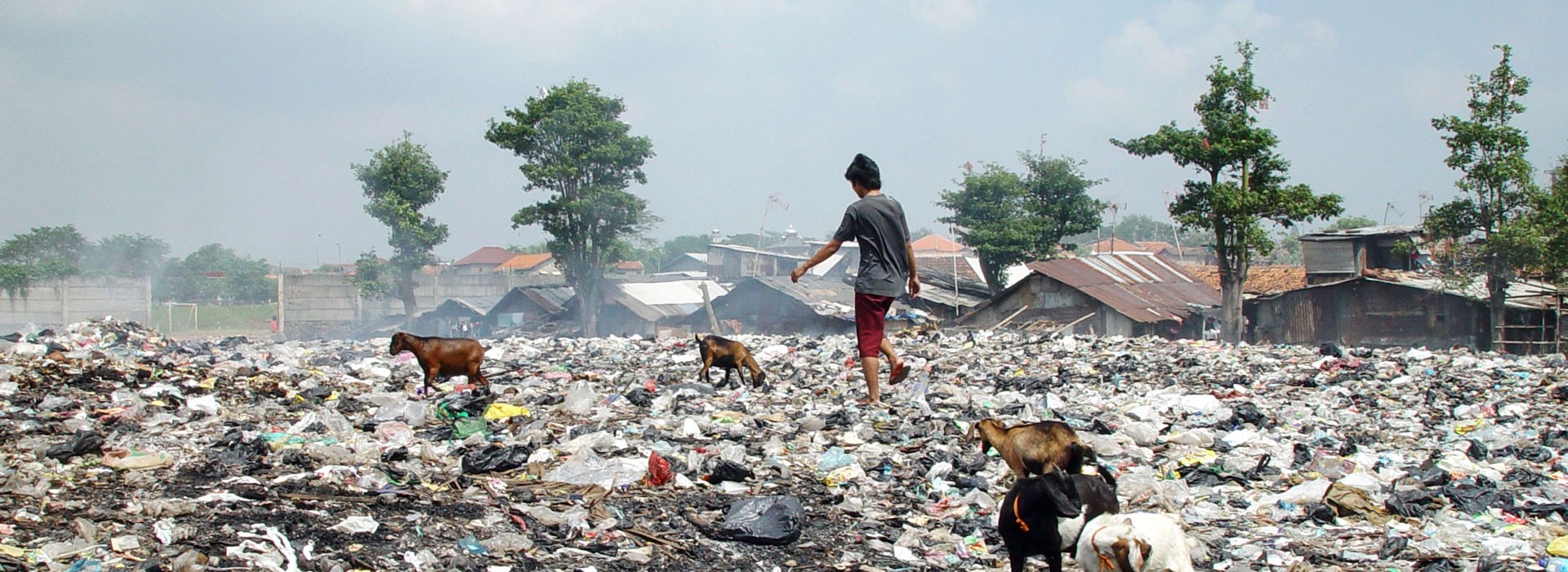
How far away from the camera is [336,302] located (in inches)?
1270

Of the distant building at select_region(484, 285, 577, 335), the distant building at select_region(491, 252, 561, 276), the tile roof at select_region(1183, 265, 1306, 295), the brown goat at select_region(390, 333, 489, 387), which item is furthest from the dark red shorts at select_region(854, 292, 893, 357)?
the distant building at select_region(491, 252, 561, 276)

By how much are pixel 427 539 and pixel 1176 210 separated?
2180cm

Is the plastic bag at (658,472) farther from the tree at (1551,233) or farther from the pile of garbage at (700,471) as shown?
the tree at (1551,233)

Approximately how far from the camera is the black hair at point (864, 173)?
5.83 metres

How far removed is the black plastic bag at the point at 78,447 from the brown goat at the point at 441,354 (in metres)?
2.57

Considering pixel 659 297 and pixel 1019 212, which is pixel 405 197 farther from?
pixel 1019 212

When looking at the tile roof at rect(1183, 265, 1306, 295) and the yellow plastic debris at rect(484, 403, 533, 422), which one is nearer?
the yellow plastic debris at rect(484, 403, 533, 422)

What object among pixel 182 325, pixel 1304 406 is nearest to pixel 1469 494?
pixel 1304 406

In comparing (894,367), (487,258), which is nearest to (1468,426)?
(894,367)

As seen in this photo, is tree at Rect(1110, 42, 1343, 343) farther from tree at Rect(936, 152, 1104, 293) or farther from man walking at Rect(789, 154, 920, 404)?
man walking at Rect(789, 154, 920, 404)

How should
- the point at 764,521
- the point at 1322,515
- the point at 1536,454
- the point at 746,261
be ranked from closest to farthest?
the point at 764,521 < the point at 1322,515 < the point at 1536,454 < the point at 746,261

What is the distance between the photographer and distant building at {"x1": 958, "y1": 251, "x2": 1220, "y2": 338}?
79.8 ft

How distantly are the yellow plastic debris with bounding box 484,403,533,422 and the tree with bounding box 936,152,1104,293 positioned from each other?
25.4 m

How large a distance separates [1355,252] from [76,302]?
105 ft
